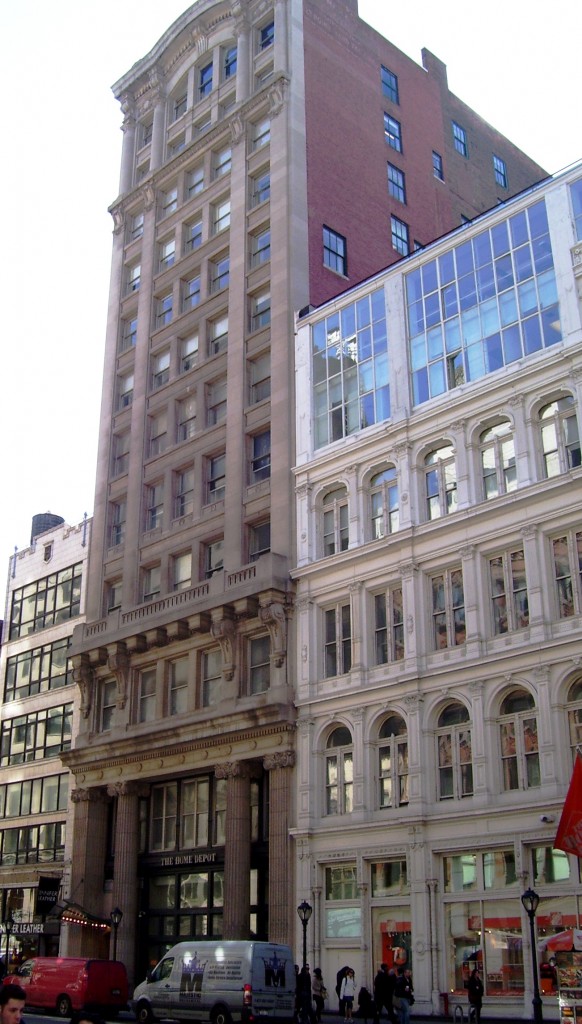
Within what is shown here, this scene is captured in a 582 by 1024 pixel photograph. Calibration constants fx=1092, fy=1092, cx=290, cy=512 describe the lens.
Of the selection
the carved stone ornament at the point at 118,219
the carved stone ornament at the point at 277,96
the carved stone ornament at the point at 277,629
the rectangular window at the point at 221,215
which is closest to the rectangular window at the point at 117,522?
the carved stone ornament at the point at 277,629

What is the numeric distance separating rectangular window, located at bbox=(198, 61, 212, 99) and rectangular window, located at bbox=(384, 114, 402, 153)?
10429mm

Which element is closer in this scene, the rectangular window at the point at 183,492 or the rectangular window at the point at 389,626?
the rectangular window at the point at 389,626

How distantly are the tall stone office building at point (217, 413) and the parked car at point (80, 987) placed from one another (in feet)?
19.8

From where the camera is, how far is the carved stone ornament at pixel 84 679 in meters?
54.6

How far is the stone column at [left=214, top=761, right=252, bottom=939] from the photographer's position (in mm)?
42594

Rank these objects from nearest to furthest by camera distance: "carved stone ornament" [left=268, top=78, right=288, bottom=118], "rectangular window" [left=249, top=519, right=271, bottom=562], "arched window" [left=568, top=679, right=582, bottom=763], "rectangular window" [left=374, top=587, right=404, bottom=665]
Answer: "arched window" [left=568, top=679, right=582, bottom=763], "rectangular window" [left=374, top=587, right=404, bottom=665], "rectangular window" [left=249, top=519, right=271, bottom=562], "carved stone ornament" [left=268, top=78, right=288, bottom=118]

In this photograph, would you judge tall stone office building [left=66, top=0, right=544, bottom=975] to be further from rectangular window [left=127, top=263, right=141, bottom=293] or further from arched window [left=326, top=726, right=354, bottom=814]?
arched window [left=326, top=726, right=354, bottom=814]

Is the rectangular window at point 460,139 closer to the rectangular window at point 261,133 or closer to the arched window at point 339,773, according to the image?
the rectangular window at point 261,133

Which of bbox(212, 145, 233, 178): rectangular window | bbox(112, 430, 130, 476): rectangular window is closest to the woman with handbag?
bbox(112, 430, 130, 476): rectangular window

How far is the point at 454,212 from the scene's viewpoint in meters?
67.1

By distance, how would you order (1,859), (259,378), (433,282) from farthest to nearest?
(1,859), (259,378), (433,282)

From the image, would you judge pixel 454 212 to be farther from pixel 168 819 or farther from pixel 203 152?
pixel 168 819

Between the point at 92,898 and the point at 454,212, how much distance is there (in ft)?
145

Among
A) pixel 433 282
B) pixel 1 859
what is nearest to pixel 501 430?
pixel 433 282
